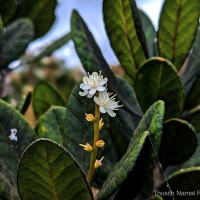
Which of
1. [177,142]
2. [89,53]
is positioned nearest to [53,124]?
[89,53]

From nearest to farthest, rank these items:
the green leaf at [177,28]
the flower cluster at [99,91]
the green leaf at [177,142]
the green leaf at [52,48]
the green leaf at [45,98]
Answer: the flower cluster at [99,91] < the green leaf at [177,142] < the green leaf at [177,28] < the green leaf at [45,98] < the green leaf at [52,48]

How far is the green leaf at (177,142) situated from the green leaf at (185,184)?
0.43 feet

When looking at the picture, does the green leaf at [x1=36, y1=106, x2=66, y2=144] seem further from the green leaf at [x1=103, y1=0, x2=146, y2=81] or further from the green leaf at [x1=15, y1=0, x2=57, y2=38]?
the green leaf at [x1=15, y1=0, x2=57, y2=38]

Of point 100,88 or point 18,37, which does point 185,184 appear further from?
point 18,37

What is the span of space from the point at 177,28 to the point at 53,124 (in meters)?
0.35

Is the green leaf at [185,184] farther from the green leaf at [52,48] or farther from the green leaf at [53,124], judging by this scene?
the green leaf at [52,48]

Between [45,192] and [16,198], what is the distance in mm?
67

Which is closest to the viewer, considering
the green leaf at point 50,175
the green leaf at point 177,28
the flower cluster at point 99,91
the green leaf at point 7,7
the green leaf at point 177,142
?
the green leaf at point 50,175

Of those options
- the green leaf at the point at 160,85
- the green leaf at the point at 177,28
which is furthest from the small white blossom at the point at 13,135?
the green leaf at the point at 177,28

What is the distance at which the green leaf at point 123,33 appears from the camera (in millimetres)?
1190

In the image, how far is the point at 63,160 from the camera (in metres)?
0.85

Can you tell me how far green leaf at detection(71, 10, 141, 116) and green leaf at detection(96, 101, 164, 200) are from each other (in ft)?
0.85

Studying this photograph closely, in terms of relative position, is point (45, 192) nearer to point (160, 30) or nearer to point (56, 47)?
point (160, 30)

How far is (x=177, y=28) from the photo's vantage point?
3.96 feet
